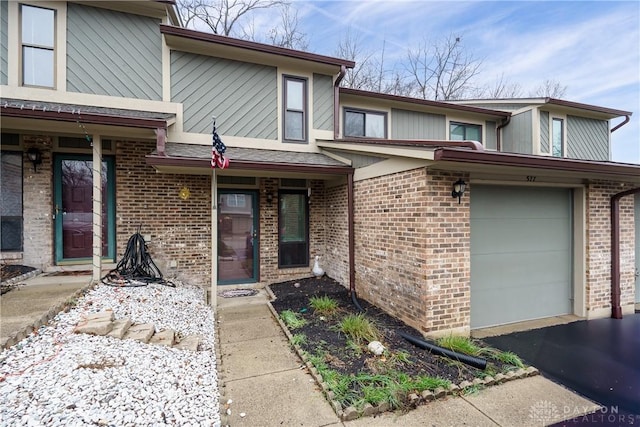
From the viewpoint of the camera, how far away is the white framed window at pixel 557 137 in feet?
29.6

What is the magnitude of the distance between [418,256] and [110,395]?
11.8 ft

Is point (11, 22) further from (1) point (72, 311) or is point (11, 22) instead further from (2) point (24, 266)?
(1) point (72, 311)

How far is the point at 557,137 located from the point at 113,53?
464 inches

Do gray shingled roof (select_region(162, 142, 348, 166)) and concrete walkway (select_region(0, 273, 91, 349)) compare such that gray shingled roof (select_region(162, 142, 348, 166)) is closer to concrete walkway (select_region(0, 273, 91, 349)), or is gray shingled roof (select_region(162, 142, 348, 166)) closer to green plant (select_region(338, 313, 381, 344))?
concrete walkway (select_region(0, 273, 91, 349))

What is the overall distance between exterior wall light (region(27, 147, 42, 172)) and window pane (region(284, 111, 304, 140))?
15.4 feet

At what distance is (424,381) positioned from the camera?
9.73ft

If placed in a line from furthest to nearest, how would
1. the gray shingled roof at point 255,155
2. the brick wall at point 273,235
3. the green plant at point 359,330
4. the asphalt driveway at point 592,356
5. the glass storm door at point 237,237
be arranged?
the brick wall at point 273,235
the glass storm door at point 237,237
the gray shingled roof at point 255,155
the green plant at point 359,330
the asphalt driveway at point 592,356

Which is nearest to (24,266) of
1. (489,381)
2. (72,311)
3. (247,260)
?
(72,311)

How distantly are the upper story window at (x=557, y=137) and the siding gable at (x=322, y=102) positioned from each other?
7.02m

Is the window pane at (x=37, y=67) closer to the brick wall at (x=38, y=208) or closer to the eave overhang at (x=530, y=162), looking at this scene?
the brick wall at (x=38, y=208)

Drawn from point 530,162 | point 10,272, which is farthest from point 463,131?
point 10,272

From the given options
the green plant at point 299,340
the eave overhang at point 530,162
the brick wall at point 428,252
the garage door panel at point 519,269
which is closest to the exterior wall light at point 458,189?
the brick wall at point 428,252

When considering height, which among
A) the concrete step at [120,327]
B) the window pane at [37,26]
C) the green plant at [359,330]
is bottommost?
the green plant at [359,330]

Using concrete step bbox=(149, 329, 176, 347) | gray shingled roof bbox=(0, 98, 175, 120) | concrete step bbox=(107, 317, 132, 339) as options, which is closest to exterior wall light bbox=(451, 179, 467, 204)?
concrete step bbox=(149, 329, 176, 347)
